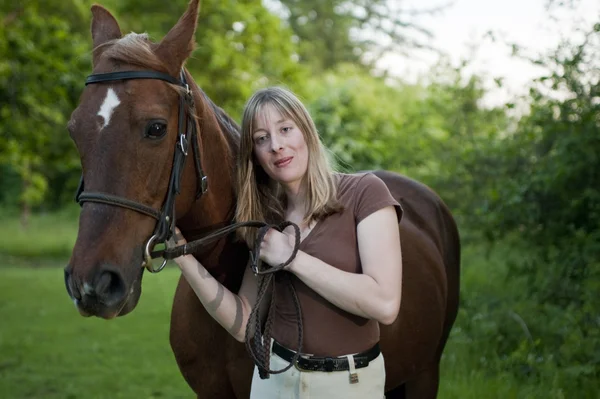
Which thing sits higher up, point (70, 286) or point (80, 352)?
point (70, 286)

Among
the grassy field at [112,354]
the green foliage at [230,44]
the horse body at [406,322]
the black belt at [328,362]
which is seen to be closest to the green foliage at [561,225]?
the grassy field at [112,354]

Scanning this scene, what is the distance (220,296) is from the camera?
2.67 metres

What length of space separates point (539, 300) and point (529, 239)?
0.60 meters

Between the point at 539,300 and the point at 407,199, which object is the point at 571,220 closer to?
the point at 539,300

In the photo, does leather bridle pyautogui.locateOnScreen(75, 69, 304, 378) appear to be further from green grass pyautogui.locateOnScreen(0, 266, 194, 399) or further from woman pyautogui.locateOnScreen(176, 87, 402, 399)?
green grass pyautogui.locateOnScreen(0, 266, 194, 399)

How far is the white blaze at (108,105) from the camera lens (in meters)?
2.31

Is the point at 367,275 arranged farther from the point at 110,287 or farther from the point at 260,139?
the point at 110,287

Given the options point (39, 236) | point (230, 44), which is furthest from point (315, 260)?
point (39, 236)

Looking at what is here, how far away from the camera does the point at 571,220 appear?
19.3ft

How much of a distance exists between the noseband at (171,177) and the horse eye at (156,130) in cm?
8

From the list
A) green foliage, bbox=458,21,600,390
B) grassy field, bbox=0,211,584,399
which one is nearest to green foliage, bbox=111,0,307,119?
grassy field, bbox=0,211,584,399

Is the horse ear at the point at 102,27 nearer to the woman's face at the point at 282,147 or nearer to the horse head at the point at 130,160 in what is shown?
the horse head at the point at 130,160

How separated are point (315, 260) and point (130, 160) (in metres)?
0.69

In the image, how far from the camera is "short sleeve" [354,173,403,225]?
2.50m
